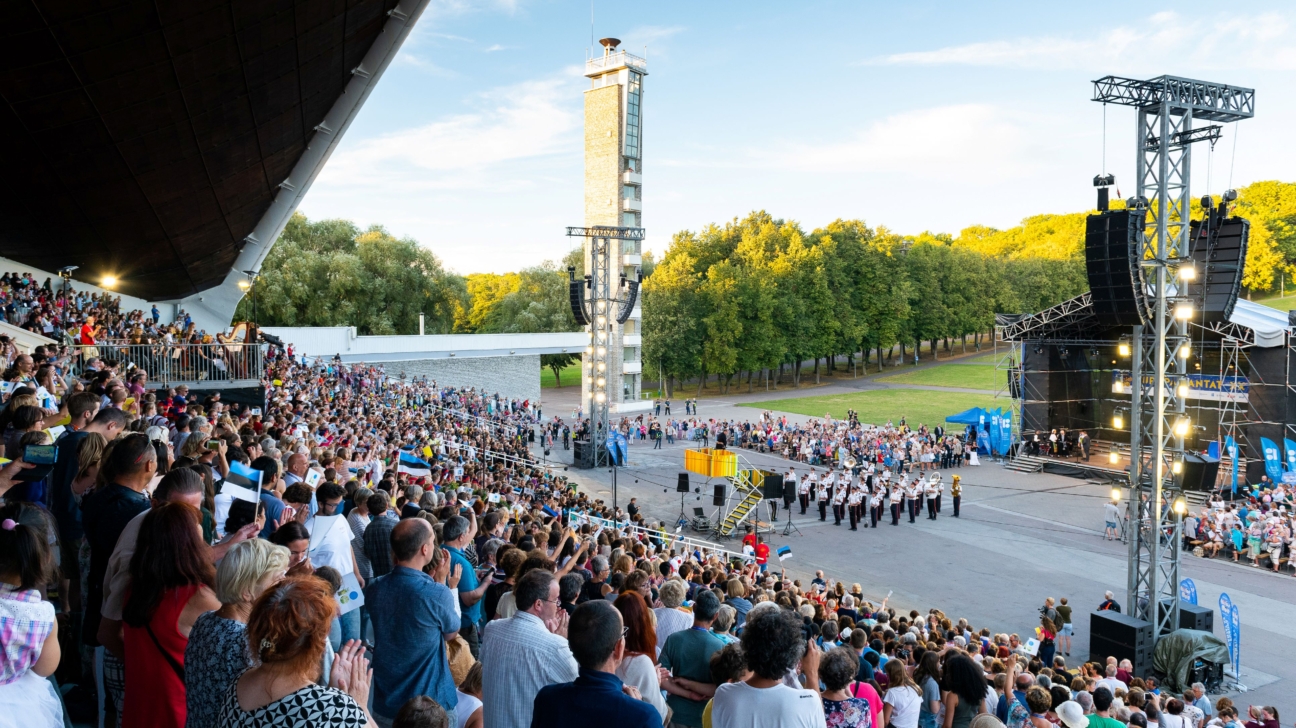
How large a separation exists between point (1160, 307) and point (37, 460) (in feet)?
41.1

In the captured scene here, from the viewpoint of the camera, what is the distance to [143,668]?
2.88m

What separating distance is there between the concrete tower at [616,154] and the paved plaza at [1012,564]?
2447cm

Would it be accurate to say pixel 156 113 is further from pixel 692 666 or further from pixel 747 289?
pixel 747 289

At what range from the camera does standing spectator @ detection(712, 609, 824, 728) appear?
2957 mm

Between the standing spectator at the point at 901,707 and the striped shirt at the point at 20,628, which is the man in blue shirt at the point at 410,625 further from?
the standing spectator at the point at 901,707

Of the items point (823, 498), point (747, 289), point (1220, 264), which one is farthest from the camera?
point (747, 289)

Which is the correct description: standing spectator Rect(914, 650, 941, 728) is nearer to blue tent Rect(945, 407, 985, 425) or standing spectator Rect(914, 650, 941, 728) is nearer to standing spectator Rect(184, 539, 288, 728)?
standing spectator Rect(184, 539, 288, 728)

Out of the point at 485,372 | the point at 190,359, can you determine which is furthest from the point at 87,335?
the point at 485,372

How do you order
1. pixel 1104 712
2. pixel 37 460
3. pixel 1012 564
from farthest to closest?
1. pixel 1012 564
2. pixel 1104 712
3. pixel 37 460

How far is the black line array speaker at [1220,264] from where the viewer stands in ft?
57.0

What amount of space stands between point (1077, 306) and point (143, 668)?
97.1 ft

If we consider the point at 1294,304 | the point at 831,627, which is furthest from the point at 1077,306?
the point at 1294,304

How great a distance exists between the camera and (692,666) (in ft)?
13.1

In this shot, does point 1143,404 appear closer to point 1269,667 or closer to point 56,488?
point 1269,667
